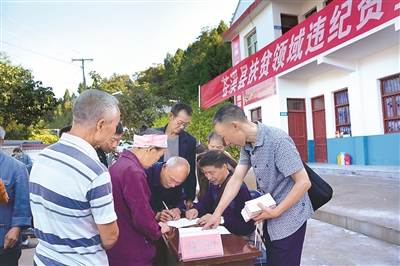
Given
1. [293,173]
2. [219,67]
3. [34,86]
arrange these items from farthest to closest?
[219,67]
[34,86]
[293,173]

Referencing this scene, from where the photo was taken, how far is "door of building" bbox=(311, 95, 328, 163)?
8.19 metres

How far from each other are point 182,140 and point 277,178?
1.45 metres

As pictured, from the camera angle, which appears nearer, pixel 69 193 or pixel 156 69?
pixel 69 193

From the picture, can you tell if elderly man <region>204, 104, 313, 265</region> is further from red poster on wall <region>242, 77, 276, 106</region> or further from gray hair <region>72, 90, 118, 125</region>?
red poster on wall <region>242, 77, 276, 106</region>

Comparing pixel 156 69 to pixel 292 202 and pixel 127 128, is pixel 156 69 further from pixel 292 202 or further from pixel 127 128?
pixel 292 202

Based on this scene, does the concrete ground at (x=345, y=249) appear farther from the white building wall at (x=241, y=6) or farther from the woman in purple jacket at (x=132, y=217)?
the white building wall at (x=241, y=6)

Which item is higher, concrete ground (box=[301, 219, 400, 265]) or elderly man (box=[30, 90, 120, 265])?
elderly man (box=[30, 90, 120, 265])

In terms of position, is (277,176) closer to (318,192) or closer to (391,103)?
(318,192)

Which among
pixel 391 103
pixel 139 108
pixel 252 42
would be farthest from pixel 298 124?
pixel 139 108

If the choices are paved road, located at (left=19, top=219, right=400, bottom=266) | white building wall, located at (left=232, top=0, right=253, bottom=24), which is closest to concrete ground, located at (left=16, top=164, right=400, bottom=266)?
paved road, located at (left=19, top=219, right=400, bottom=266)

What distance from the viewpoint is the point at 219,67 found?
49.2 ft

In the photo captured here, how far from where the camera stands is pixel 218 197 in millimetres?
2180

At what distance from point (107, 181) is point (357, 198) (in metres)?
4.00

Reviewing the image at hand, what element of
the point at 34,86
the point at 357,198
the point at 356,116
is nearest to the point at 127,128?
the point at 34,86
